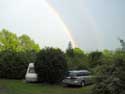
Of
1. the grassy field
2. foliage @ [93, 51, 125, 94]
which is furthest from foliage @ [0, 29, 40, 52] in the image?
foliage @ [93, 51, 125, 94]

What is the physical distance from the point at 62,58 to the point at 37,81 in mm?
4289

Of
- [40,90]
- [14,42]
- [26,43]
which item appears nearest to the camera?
[40,90]

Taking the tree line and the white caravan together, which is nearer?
the tree line

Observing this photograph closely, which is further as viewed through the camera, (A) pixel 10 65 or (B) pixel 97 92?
(A) pixel 10 65

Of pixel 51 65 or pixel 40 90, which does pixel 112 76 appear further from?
pixel 51 65

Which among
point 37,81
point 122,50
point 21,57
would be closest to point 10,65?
point 21,57

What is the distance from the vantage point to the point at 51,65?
31.0 metres

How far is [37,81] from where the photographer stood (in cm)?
3262

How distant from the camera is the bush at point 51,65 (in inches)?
1219

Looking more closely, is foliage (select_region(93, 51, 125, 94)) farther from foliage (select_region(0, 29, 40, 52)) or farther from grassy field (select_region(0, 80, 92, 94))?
foliage (select_region(0, 29, 40, 52))

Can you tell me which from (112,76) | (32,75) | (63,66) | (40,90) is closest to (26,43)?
(32,75)

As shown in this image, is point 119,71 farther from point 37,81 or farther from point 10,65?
point 10,65

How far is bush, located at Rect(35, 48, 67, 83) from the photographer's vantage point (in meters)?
31.0

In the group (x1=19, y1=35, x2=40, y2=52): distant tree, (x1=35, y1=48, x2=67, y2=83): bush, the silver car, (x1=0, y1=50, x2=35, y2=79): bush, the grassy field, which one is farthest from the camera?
(x1=19, y1=35, x2=40, y2=52): distant tree
